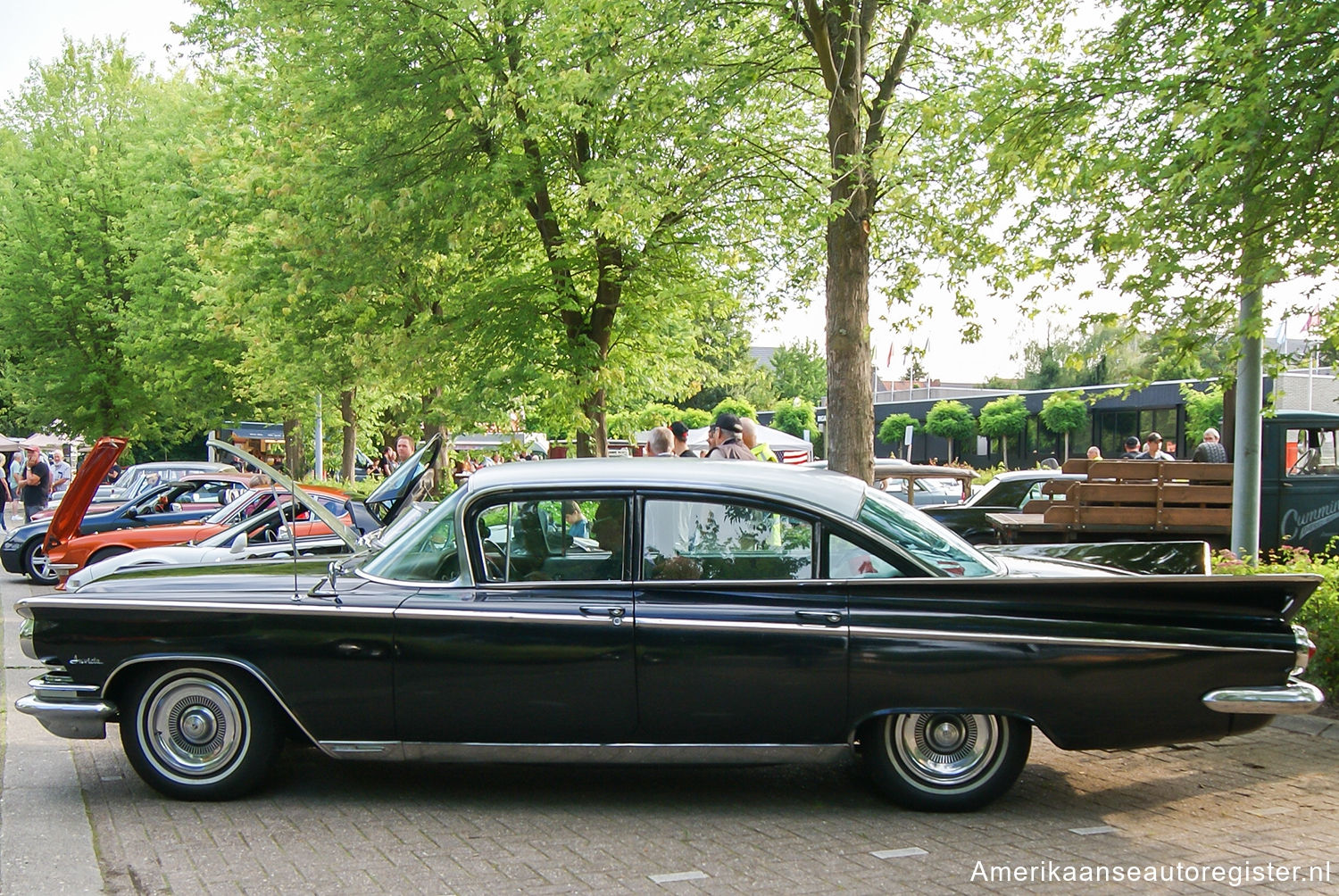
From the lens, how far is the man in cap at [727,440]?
9.62 meters

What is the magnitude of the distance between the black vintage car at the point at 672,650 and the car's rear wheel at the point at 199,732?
11 millimetres

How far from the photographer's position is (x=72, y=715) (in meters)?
5.32

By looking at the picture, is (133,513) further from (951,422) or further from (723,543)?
(951,422)

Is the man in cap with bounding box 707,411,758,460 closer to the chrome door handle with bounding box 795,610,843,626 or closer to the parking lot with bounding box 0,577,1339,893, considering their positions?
the parking lot with bounding box 0,577,1339,893

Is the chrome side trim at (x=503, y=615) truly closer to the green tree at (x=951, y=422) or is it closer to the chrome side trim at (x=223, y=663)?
the chrome side trim at (x=223, y=663)

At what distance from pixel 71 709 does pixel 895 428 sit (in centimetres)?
4116

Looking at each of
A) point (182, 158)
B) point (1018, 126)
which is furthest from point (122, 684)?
point (182, 158)

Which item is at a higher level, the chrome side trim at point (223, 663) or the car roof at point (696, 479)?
the car roof at point (696, 479)

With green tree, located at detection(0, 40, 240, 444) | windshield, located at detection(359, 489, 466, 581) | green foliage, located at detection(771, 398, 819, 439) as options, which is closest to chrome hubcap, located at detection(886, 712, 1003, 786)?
windshield, located at detection(359, 489, 466, 581)

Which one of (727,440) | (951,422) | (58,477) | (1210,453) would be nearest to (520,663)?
(727,440)

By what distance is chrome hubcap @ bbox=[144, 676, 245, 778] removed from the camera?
542 cm

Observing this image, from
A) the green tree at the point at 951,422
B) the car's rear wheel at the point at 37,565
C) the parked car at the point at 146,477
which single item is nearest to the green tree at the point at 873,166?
the car's rear wheel at the point at 37,565

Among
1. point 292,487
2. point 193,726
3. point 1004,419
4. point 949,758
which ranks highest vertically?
point 1004,419

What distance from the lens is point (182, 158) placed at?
30750mm
